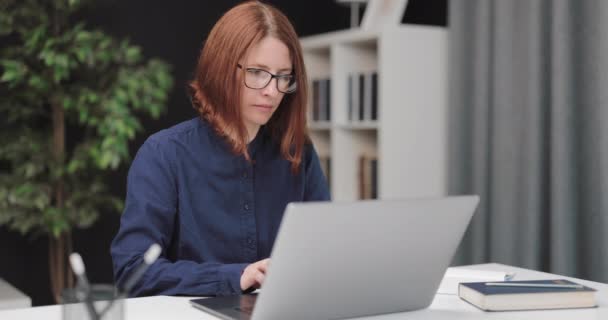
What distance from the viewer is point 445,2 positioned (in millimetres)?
3844

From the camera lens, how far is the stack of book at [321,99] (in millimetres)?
3852

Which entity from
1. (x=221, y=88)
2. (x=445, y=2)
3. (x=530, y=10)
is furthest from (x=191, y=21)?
(x=221, y=88)

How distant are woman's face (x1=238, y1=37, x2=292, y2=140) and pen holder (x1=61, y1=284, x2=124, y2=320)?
83 cm

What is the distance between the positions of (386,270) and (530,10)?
2065 mm

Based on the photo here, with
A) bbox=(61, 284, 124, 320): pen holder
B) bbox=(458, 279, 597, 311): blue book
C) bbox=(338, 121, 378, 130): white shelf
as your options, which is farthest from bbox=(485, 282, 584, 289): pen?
bbox=(338, 121, 378, 130): white shelf

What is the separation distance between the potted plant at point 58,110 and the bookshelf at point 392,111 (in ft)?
2.81

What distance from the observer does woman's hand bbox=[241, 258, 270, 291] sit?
1476 mm

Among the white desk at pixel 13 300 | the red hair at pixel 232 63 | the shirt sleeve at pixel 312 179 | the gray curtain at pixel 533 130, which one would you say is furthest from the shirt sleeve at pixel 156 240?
the gray curtain at pixel 533 130

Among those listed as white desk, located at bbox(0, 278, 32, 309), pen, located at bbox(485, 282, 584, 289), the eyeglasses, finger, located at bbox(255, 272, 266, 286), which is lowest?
white desk, located at bbox(0, 278, 32, 309)

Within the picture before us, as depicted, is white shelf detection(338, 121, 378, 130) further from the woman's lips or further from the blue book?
the blue book

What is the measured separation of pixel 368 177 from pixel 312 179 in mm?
1604

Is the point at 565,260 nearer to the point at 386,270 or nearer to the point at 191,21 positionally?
the point at 386,270

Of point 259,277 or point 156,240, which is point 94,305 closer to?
point 259,277

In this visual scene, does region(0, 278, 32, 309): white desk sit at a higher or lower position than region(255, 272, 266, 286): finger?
lower
